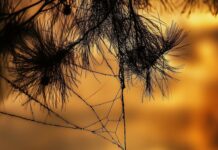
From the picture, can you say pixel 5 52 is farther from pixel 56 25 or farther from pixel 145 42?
pixel 145 42

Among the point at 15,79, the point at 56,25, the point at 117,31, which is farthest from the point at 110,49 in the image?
the point at 15,79

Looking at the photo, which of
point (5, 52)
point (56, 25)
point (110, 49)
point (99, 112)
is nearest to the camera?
point (5, 52)

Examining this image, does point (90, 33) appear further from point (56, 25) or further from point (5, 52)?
point (5, 52)

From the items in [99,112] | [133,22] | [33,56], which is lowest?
[99,112]

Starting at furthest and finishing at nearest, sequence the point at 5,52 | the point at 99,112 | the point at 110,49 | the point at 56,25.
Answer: the point at 99,112, the point at 110,49, the point at 56,25, the point at 5,52

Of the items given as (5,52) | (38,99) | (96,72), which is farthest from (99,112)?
(5,52)

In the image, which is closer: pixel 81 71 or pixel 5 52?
pixel 5 52

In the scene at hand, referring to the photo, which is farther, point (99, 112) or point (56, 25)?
point (99, 112)

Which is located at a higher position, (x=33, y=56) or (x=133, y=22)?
(x=133, y=22)

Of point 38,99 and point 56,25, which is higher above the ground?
point 56,25
